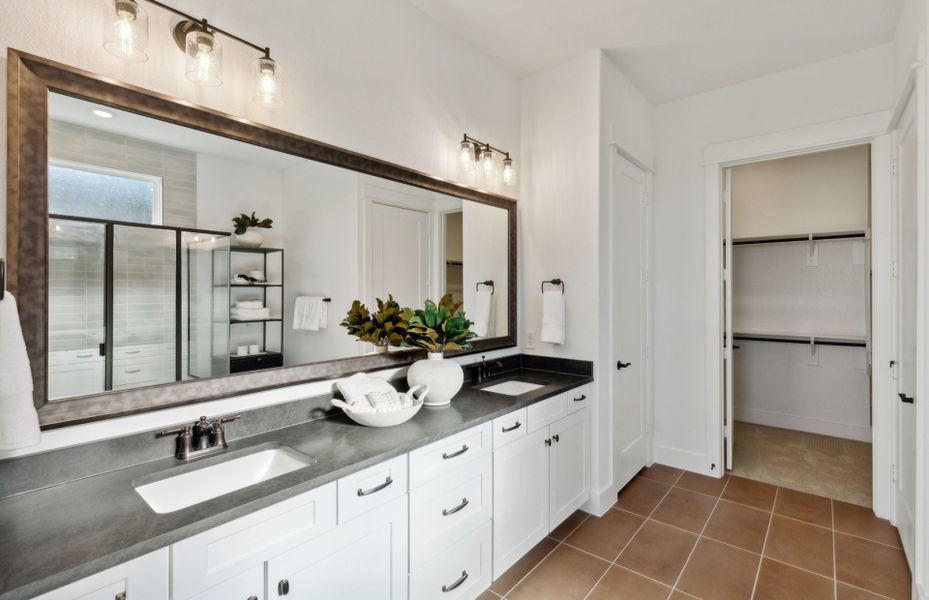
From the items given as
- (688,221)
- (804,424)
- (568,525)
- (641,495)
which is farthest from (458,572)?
(804,424)

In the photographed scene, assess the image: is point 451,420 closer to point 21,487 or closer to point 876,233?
point 21,487

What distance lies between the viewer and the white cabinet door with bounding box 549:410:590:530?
7.97 feet

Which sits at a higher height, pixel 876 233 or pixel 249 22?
pixel 249 22

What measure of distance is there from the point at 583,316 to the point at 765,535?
1.61m

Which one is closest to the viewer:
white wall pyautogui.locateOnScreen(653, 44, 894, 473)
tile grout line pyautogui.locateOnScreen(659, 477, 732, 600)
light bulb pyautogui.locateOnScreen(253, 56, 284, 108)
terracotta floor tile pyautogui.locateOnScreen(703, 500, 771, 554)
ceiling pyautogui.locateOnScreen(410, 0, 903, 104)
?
light bulb pyautogui.locateOnScreen(253, 56, 284, 108)

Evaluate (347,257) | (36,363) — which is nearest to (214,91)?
(347,257)

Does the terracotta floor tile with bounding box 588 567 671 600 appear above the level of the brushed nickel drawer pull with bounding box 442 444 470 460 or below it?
below

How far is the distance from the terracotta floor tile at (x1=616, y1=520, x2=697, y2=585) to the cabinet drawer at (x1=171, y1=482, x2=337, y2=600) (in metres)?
1.73

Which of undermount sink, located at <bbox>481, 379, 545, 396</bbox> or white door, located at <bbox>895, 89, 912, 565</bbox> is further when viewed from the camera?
undermount sink, located at <bbox>481, 379, 545, 396</bbox>

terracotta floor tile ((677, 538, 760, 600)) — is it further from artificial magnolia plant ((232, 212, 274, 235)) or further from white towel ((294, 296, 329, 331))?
artificial magnolia plant ((232, 212, 274, 235))

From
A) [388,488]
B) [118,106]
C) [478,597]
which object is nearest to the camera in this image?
[118,106]

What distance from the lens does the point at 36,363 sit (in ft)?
4.01

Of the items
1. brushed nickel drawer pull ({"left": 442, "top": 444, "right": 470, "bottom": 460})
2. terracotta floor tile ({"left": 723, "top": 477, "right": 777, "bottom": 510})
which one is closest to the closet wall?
terracotta floor tile ({"left": 723, "top": 477, "right": 777, "bottom": 510})

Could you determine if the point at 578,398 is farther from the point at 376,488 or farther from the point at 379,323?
the point at 376,488
